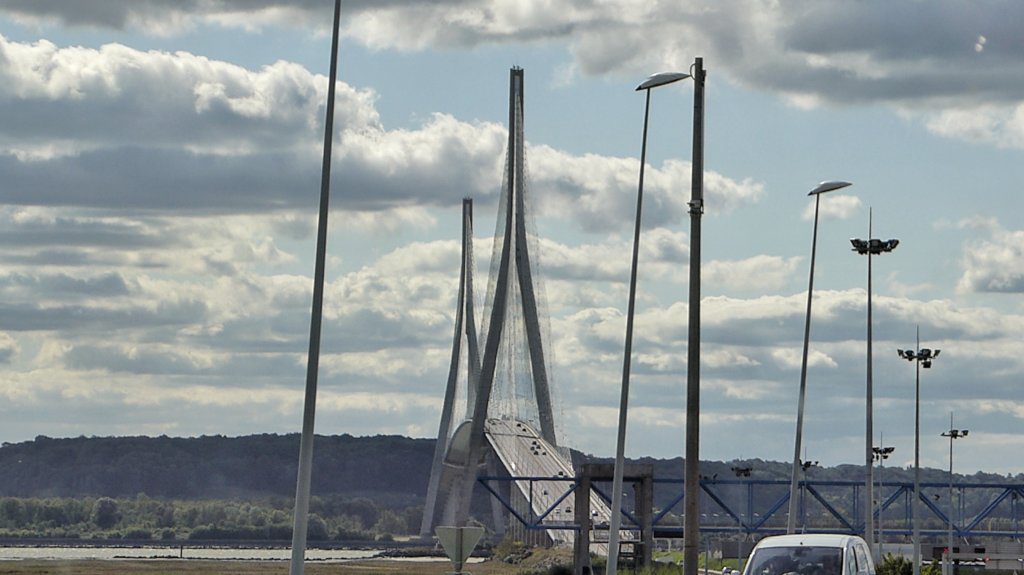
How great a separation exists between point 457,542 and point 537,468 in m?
98.1

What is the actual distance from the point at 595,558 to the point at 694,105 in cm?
7070

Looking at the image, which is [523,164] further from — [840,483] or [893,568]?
[893,568]

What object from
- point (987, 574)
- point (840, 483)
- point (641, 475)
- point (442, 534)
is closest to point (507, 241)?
point (641, 475)

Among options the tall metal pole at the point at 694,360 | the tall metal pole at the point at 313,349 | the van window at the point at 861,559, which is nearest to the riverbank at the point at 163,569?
the tall metal pole at the point at 694,360

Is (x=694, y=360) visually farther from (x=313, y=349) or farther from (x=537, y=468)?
(x=537, y=468)

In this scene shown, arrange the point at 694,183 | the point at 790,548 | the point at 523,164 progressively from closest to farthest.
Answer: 1. the point at 790,548
2. the point at 694,183
3. the point at 523,164

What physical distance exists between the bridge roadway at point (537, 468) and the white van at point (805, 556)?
89.2 metres

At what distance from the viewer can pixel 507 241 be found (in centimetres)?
11081

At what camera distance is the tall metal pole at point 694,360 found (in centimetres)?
3375

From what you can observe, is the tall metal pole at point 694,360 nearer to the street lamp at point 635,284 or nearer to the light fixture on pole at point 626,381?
the street lamp at point 635,284

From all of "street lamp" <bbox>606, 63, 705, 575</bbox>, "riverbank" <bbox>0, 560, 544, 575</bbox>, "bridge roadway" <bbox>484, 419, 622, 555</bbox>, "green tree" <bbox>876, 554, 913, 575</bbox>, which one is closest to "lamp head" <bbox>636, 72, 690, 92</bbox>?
"street lamp" <bbox>606, 63, 705, 575</bbox>

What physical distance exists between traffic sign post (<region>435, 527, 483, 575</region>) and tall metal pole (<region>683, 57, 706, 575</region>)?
717 centimetres

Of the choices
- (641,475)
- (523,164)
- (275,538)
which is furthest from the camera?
(275,538)

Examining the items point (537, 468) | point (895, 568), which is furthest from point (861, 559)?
point (537, 468)
